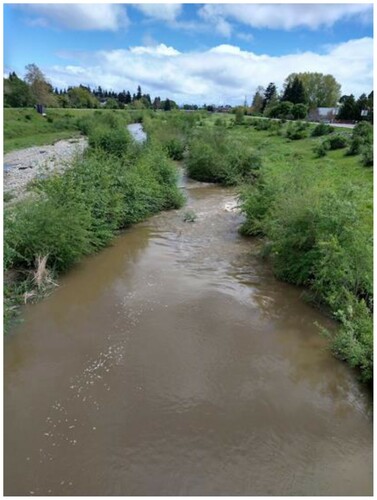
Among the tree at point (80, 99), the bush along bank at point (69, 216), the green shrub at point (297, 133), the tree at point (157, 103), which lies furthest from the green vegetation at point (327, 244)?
the tree at point (157, 103)

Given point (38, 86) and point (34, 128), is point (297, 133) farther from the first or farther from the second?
point (38, 86)

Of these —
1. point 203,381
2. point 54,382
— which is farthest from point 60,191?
point 203,381

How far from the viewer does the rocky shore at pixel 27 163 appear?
64.3 ft

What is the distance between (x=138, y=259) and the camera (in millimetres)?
13773

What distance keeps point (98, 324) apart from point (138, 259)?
4460mm

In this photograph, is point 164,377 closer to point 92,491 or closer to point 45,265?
point 92,491

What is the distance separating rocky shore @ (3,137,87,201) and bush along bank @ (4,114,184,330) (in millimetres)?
1781

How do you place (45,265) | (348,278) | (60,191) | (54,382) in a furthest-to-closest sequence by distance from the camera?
(60,191), (45,265), (348,278), (54,382)

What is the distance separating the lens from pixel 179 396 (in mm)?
7359

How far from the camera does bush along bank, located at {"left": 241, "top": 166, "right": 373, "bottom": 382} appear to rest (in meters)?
8.20

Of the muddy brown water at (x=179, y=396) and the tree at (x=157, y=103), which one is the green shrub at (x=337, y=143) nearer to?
the muddy brown water at (x=179, y=396)

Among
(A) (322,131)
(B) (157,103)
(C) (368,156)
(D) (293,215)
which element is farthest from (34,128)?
(B) (157,103)

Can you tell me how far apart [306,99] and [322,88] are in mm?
11225

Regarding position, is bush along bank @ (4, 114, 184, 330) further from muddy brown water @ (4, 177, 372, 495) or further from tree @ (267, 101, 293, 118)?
tree @ (267, 101, 293, 118)
